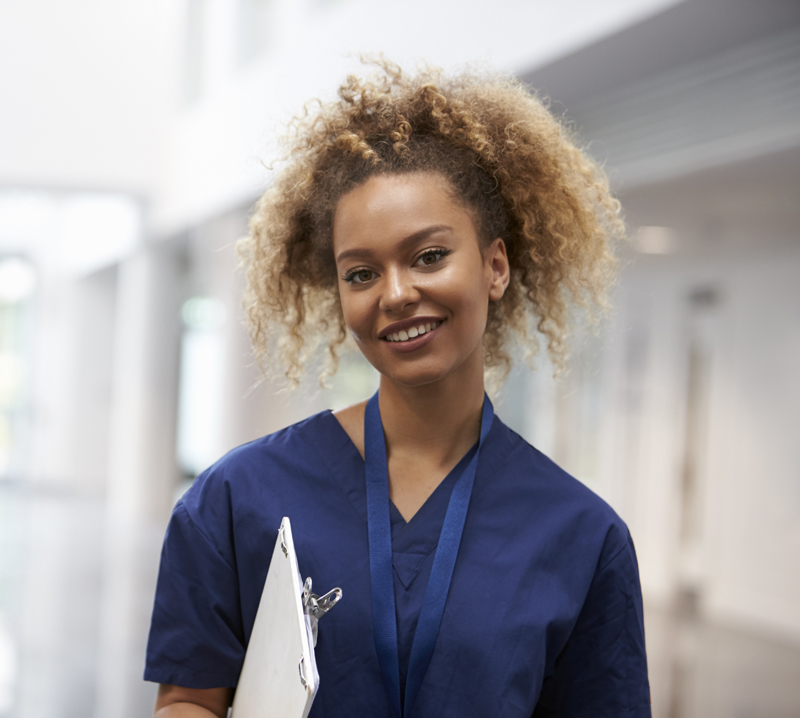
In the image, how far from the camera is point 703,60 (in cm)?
340

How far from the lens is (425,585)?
3.64ft

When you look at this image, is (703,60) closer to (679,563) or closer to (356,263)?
(356,263)

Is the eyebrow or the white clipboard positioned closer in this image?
the white clipboard

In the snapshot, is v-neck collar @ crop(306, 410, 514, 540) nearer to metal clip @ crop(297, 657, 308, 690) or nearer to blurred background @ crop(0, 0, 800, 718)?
metal clip @ crop(297, 657, 308, 690)

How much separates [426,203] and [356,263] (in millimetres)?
116

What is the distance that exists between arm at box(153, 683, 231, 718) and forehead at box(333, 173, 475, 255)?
0.59 m

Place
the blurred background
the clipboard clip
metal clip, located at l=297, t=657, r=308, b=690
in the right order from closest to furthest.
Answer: metal clip, located at l=297, t=657, r=308, b=690 → the clipboard clip → the blurred background

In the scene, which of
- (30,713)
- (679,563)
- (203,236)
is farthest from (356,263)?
(203,236)

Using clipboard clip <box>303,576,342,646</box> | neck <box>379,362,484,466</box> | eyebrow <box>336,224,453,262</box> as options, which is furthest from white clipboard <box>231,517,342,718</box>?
eyebrow <box>336,224,453,262</box>

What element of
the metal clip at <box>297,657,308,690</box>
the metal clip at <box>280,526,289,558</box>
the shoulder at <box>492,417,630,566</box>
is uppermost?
the shoulder at <box>492,417,630,566</box>

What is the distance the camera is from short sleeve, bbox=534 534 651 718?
45.4 inches

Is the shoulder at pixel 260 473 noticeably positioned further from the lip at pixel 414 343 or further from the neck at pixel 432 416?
the lip at pixel 414 343


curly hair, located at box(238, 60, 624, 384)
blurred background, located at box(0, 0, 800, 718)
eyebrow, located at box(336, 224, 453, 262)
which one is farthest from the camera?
blurred background, located at box(0, 0, 800, 718)

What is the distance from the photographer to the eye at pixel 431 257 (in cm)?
110
